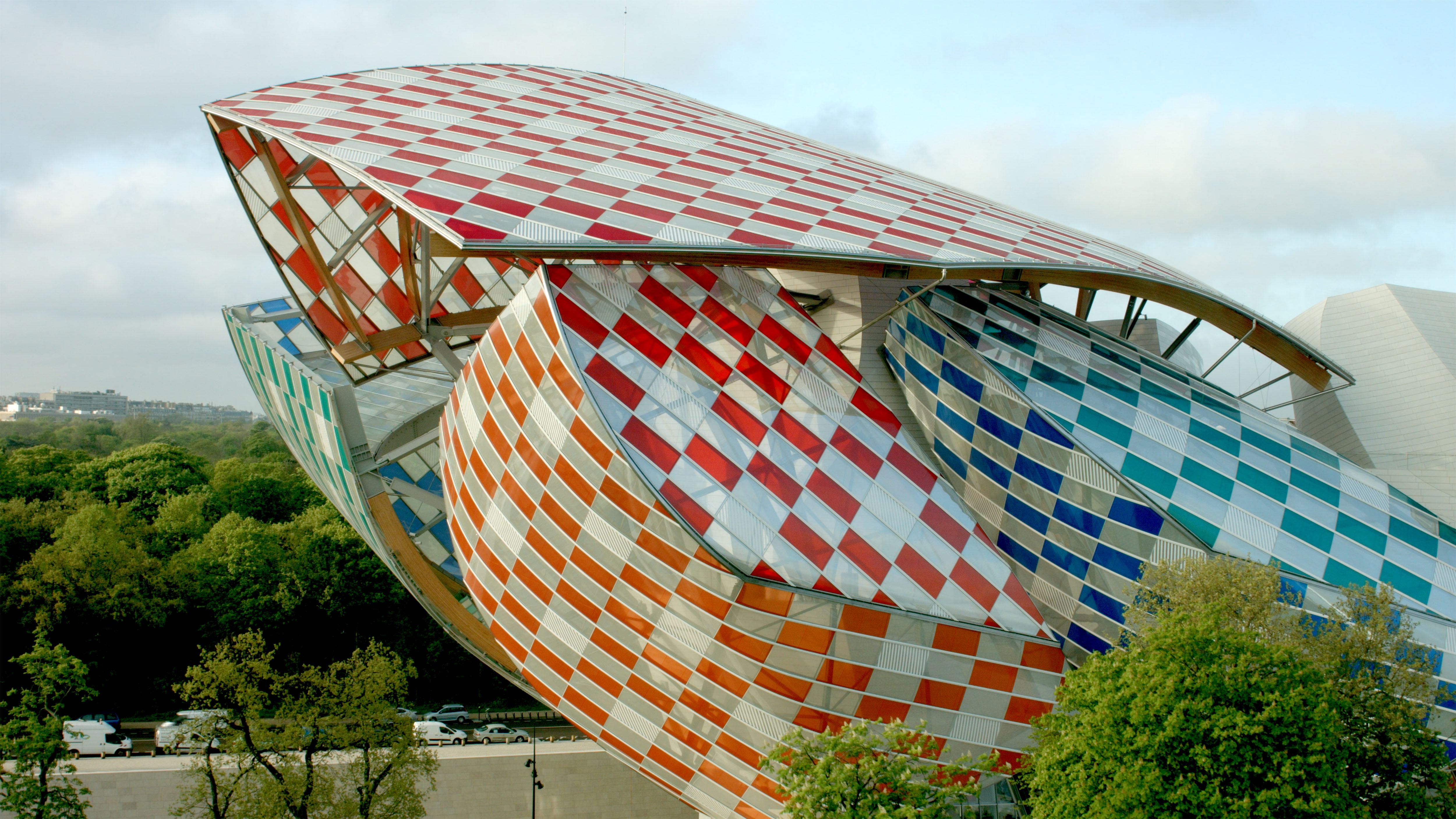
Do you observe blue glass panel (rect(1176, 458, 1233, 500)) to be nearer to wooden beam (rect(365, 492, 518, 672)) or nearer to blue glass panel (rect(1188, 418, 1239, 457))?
blue glass panel (rect(1188, 418, 1239, 457))

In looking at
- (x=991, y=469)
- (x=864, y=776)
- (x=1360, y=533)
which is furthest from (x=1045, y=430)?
(x=864, y=776)

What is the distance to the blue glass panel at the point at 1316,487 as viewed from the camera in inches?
770

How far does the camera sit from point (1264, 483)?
19484mm

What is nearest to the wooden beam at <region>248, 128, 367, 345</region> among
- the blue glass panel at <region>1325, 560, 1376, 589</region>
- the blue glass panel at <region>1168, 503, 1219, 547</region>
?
the blue glass panel at <region>1168, 503, 1219, 547</region>

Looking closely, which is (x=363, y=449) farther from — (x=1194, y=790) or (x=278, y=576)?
(x=278, y=576)

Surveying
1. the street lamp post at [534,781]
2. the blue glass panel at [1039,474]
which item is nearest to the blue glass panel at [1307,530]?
the blue glass panel at [1039,474]

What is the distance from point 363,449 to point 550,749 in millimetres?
14015

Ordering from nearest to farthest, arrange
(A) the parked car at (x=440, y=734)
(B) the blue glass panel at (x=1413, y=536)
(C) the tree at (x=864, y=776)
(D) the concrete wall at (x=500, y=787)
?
(C) the tree at (x=864, y=776) → (B) the blue glass panel at (x=1413, y=536) → (D) the concrete wall at (x=500, y=787) → (A) the parked car at (x=440, y=734)

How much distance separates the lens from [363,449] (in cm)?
2459

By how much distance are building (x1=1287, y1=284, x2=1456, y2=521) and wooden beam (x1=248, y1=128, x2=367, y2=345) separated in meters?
28.1

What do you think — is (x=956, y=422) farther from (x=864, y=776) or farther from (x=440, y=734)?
(x=440, y=734)

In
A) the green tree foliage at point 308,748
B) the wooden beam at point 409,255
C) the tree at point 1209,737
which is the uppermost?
the wooden beam at point 409,255

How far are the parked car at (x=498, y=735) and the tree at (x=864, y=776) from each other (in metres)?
23.5

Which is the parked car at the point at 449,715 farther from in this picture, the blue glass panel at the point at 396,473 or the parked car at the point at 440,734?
the blue glass panel at the point at 396,473
